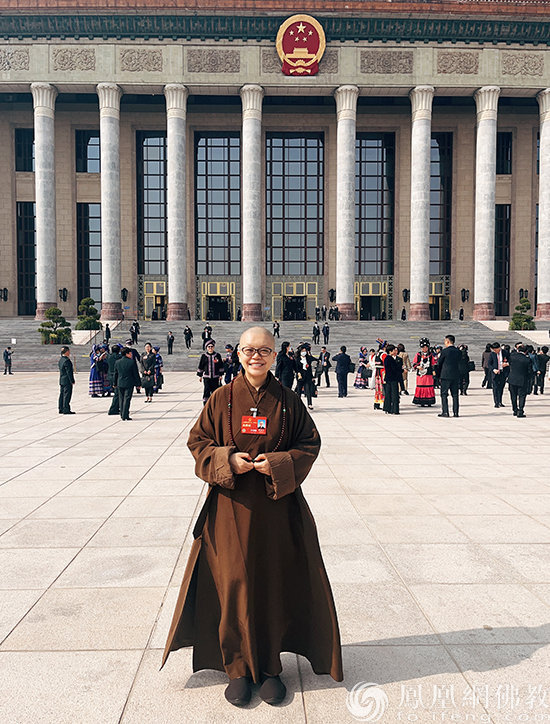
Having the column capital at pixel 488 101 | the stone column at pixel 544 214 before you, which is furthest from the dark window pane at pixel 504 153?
the column capital at pixel 488 101

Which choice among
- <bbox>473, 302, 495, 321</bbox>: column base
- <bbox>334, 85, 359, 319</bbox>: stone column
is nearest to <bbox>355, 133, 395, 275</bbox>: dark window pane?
<bbox>334, 85, 359, 319</bbox>: stone column

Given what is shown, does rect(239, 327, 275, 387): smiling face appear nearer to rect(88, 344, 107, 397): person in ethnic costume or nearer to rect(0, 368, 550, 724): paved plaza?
rect(0, 368, 550, 724): paved plaza

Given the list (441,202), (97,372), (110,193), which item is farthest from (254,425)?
(441,202)

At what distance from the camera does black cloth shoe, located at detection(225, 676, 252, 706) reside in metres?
3.02

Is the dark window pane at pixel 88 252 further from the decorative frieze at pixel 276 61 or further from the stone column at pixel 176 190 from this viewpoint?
the decorative frieze at pixel 276 61

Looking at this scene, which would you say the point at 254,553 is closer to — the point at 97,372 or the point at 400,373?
the point at 400,373

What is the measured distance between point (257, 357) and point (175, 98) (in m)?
44.5

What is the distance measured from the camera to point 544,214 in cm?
A: 4338

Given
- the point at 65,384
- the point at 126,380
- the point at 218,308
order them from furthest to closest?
the point at 218,308 → the point at 65,384 → the point at 126,380

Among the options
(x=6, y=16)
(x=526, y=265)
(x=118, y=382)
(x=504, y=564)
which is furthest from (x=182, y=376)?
(x=526, y=265)

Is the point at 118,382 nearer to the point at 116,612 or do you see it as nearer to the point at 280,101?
the point at 116,612

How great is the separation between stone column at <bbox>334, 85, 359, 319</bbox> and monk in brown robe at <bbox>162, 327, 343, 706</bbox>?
40952 millimetres

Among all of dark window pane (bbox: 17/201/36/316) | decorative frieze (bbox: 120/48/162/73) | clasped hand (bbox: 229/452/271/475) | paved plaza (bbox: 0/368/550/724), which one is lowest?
paved plaza (bbox: 0/368/550/724)

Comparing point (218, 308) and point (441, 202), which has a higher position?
point (441, 202)
